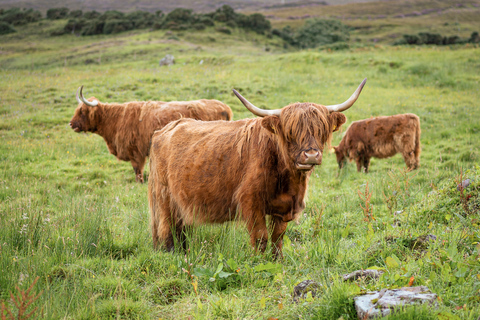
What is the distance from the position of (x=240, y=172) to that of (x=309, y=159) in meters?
0.84

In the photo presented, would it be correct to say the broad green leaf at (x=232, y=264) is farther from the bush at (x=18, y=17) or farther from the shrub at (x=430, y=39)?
the bush at (x=18, y=17)

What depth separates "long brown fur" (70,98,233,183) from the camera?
8.63m

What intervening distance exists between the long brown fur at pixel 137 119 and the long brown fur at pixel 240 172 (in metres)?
4.47

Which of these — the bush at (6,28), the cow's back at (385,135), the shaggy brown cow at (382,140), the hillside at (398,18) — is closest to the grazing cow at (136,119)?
the shaggy brown cow at (382,140)

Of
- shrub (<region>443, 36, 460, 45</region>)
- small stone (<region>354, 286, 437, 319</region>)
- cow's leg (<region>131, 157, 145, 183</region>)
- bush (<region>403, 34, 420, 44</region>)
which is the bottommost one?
cow's leg (<region>131, 157, 145, 183</region>)

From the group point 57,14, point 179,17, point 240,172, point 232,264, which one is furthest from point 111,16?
point 232,264

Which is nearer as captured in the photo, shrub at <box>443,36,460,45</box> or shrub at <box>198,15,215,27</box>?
shrub at <box>443,36,460,45</box>

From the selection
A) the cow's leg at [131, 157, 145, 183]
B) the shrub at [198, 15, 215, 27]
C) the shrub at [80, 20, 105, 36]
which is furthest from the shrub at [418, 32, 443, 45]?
the shrub at [80, 20, 105, 36]

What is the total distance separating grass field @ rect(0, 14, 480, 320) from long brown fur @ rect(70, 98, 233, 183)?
0.60m

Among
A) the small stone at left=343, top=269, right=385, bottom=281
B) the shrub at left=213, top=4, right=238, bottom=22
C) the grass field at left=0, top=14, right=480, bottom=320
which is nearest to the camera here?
the grass field at left=0, top=14, right=480, bottom=320

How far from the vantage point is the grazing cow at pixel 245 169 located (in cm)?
315

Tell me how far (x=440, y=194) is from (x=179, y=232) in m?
3.25

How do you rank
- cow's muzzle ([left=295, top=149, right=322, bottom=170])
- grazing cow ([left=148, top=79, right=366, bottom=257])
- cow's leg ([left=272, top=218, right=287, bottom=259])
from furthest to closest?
cow's leg ([left=272, top=218, right=287, bottom=259]), grazing cow ([left=148, top=79, right=366, bottom=257]), cow's muzzle ([left=295, top=149, right=322, bottom=170])

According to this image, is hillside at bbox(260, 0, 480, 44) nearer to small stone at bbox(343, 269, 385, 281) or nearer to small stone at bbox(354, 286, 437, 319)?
small stone at bbox(343, 269, 385, 281)
